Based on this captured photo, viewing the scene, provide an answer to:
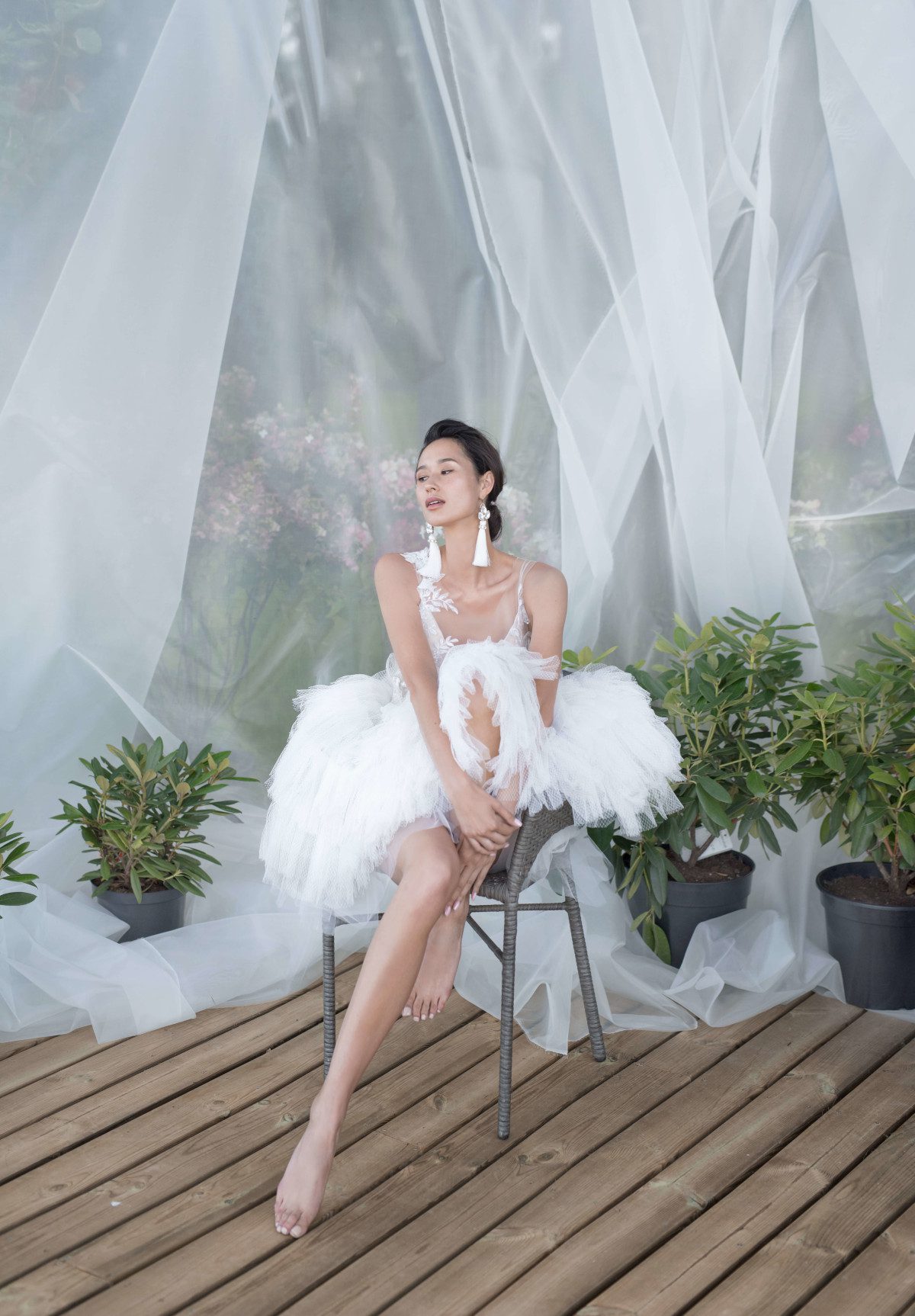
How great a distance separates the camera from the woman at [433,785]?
202 cm

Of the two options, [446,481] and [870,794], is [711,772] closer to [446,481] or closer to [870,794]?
[870,794]

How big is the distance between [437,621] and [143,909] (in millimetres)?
993

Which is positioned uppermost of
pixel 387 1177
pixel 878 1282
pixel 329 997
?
pixel 329 997

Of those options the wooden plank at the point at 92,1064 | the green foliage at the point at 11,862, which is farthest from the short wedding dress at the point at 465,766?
the green foliage at the point at 11,862

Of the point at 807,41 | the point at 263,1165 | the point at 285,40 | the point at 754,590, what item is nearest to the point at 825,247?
the point at 807,41

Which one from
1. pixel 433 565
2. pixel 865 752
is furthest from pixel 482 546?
pixel 865 752

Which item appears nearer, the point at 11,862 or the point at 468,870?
the point at 468,870

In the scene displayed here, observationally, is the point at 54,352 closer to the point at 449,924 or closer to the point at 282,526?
the point at 282,526

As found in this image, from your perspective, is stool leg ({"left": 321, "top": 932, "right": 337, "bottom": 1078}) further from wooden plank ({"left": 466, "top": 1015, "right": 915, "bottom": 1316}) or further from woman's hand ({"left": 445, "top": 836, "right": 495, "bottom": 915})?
wooden plank ({"left": 466, "top": 1015, "right": 915, "bottom": 1316})

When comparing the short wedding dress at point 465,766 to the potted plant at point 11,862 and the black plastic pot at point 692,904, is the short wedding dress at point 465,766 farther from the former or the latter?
the potted plant at point 11,862

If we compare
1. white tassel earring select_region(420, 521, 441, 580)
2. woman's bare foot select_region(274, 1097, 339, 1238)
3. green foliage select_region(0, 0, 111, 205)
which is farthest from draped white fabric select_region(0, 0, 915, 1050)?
woman's bare foot select_region(274, 1097, 339, 1238)

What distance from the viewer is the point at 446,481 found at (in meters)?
2.44

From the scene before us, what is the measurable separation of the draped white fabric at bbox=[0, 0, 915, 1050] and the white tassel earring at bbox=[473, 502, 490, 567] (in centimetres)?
45

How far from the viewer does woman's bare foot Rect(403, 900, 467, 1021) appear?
7.07ft
